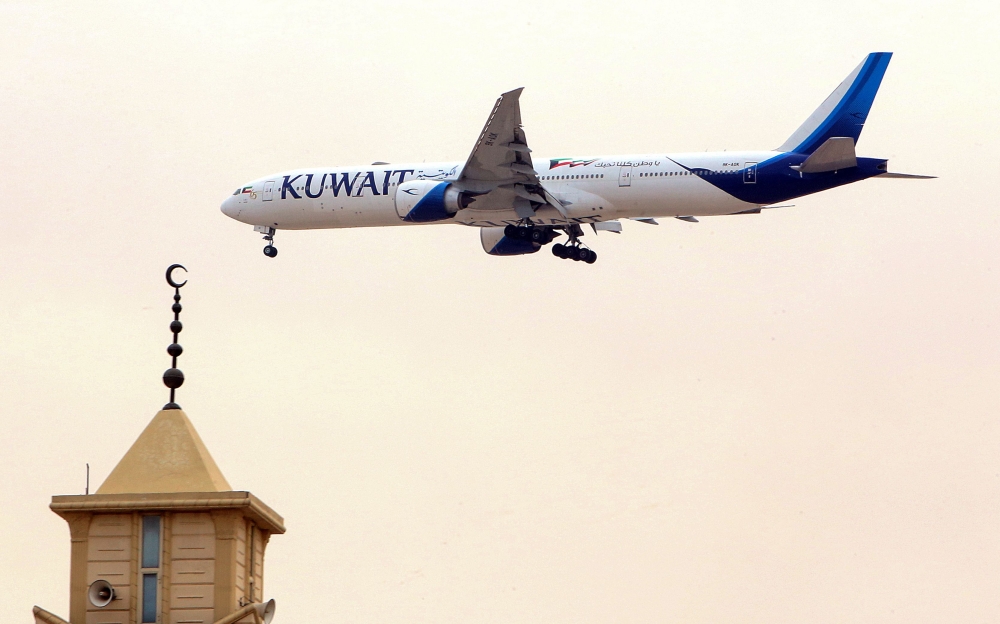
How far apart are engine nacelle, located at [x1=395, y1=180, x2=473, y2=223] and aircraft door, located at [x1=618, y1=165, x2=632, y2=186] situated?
514 cm

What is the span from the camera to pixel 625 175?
209 ft

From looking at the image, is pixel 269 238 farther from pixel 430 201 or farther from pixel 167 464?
pixel 167 464

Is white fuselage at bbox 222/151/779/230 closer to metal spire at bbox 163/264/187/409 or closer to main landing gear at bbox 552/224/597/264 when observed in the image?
main landing gear at bbox 552/224/597/264

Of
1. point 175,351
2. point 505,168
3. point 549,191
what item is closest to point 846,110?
point 549,191

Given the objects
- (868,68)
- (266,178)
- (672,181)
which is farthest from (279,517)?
(266,178)

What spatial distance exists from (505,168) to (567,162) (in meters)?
3.38

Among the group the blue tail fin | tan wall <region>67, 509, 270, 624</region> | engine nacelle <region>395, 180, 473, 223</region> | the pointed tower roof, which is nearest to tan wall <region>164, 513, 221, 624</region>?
tan wall <region>67, 509, 270, 624</region>

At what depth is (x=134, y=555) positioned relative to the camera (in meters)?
29.6

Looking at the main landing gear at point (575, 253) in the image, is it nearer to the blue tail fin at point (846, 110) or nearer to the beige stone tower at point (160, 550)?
the blue tail fin at point (846, 110)

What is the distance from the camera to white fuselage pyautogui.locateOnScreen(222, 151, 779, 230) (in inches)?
2457

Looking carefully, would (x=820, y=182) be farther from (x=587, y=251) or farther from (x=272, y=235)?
(x=272, y=235)

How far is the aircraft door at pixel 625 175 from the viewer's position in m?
63.5

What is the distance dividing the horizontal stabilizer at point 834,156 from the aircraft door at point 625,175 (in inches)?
241

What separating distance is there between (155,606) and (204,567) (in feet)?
3.18
